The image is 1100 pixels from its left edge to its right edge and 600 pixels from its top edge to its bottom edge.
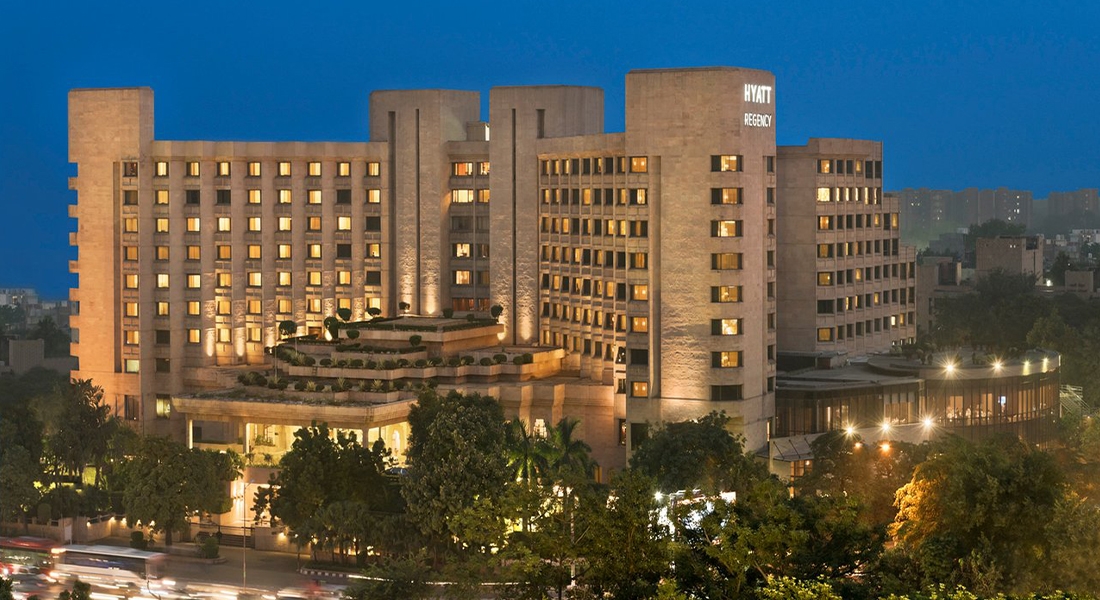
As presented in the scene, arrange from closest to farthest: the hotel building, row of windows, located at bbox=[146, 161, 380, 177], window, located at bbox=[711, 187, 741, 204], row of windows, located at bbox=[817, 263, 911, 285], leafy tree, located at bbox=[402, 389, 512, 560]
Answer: leafy tree, located at bbox=[402, 389, 512, 560], window, located at bbox=[711, 187, 741, 204], the hotel building, row of windows, located at bbox=[146, 161, 380, 177], row of windows, located at bbox=[817, 263, 911, 285]

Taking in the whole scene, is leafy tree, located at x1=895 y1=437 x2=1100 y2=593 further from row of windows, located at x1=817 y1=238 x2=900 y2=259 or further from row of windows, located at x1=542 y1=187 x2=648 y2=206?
row of windows, located at x1=817 y1=238 x2=900 y2=259

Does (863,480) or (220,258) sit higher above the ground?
(220,258)

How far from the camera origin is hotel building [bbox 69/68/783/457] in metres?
157

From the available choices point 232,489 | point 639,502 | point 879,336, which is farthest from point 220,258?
point 639,502

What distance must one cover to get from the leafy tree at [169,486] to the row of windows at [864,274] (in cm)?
5829

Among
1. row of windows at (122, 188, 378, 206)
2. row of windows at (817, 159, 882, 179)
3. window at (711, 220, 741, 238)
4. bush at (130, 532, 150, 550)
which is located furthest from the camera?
row of windows at (817, 159, 882, 179)

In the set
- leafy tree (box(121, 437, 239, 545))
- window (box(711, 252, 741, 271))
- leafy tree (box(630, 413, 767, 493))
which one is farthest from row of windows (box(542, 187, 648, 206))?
leafy tree (box(121, 437, 239, 545))

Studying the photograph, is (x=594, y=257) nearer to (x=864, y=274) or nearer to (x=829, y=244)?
(x=829, y=244)

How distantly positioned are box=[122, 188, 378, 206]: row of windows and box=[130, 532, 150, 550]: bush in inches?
1585

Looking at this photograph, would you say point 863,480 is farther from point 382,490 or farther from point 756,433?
point 382,490

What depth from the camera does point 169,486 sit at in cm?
13525

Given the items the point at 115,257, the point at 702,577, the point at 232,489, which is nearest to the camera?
the point at 702,577

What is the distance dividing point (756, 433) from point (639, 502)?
211 ft

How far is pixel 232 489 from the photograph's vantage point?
5635 inches
